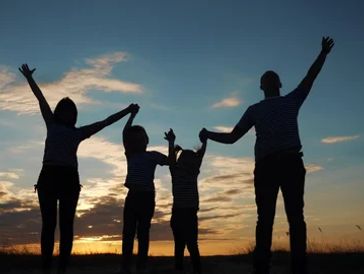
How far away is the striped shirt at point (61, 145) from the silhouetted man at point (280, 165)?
261 cm

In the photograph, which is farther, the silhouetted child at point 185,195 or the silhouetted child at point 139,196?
the silhouetted child at point 185,195

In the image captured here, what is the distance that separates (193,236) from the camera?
9.90 meters

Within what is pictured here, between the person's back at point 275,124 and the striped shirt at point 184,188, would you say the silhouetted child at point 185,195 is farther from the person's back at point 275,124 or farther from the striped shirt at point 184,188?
the person's back at point 275,124

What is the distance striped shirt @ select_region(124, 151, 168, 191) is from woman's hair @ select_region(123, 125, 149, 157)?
0.39 ft

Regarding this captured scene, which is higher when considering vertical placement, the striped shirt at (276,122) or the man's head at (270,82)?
the man's head at (270,82)

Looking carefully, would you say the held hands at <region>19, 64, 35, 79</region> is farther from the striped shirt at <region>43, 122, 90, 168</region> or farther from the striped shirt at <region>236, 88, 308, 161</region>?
the striped shirt at <region>236, 88, 308, 161</region>

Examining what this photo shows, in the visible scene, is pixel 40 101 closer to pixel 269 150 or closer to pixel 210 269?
pixel 269 150

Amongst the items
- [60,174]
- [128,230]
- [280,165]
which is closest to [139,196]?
[128,230]

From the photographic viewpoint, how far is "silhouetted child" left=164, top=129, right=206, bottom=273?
32.5ft

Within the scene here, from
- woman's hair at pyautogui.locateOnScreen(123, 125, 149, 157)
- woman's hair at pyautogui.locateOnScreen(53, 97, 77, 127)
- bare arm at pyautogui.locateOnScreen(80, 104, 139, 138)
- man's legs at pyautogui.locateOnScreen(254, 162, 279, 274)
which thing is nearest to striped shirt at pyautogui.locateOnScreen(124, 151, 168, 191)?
woman's hair at pyautogui.locateOnScreen(123, 125, 149, 157)

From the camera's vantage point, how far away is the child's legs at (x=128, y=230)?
9430 millimetres

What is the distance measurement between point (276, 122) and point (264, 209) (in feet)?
3.94

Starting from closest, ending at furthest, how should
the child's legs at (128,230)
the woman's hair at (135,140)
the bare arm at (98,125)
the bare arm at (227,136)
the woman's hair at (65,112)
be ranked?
the bare arm at (227,136) < the woman's hair at (65,112) < the bare arm at (98,125) < the child's legs at (128,230) < the woman's hair at (135,140)

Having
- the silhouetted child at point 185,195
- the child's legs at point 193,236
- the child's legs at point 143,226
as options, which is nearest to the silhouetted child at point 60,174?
the child's legs at point 143,226
